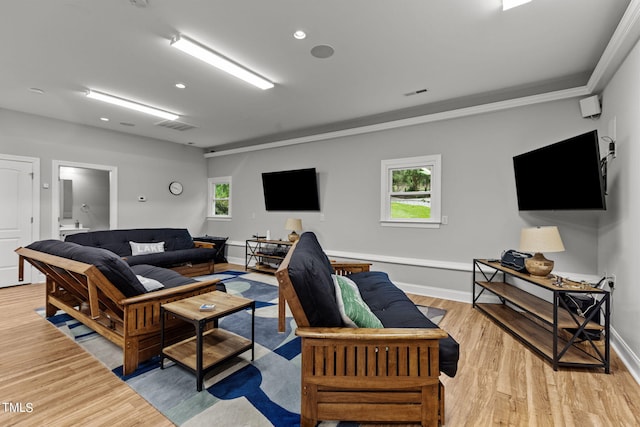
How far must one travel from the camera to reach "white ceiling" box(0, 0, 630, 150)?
225 centimetres

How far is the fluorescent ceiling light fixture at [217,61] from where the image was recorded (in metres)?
2.60

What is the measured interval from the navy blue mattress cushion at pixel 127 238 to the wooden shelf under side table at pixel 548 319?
5.23m

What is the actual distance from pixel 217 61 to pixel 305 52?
895mm

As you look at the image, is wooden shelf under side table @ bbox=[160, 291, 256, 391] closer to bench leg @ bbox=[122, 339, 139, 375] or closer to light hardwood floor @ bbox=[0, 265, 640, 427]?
bench leg @ bbox=[122, 339, 139, 375]

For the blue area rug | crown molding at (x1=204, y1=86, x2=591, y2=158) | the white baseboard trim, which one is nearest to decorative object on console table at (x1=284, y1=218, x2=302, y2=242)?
crown molding at (x1=204, y1=86, x2=591, y2=158)

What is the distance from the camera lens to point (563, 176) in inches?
112

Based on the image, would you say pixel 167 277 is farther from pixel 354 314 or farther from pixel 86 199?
pixel 86 199

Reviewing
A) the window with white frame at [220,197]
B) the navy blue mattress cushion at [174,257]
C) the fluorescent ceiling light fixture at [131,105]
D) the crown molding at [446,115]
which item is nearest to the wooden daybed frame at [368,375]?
the crown molding at [446,115]

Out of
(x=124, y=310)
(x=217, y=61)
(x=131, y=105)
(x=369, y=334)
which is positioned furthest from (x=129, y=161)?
(x=369, y=334)

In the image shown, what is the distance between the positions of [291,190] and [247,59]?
2.86 meters

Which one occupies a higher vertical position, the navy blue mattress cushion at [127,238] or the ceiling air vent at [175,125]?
the ceiling air vent at [175,125]

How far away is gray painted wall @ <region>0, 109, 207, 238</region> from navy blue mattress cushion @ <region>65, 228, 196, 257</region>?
841 mm

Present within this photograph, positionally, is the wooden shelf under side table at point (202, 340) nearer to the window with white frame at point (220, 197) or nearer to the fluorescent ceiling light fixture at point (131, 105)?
the fluorescent ceiling light fixture at point (131, 105)

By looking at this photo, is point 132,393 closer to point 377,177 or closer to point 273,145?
point 377,177
